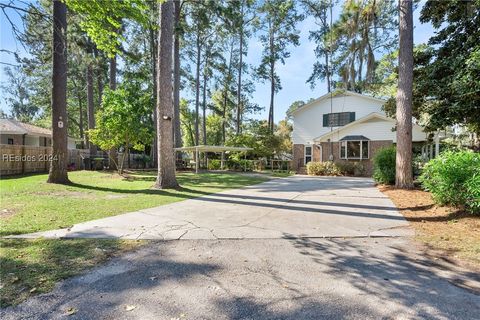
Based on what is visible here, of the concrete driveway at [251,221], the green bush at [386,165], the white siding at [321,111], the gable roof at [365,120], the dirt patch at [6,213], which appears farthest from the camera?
the white siding at [321,111]

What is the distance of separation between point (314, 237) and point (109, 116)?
1455 cm

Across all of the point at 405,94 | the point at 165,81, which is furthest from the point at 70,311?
the point at 405,94

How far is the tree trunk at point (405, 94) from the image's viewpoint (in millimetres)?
10039

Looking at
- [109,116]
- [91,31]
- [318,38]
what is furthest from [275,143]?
[91,31]

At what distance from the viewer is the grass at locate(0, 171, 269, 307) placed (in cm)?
312

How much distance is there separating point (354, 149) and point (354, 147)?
150 mm

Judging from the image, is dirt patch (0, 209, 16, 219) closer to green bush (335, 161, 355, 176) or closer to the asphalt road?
the asphalt road

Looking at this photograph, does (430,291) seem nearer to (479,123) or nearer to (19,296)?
(19,296)

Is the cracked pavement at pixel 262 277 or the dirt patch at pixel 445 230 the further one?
the dirt patch at pixel 445 230

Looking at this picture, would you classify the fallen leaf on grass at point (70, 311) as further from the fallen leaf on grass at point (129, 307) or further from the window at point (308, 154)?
the window at point (308, 154)

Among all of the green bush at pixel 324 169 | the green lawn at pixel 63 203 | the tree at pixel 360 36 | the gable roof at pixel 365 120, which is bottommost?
the green lawn at pixel 63 203

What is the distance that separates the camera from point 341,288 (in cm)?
302

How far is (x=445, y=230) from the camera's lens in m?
5.22

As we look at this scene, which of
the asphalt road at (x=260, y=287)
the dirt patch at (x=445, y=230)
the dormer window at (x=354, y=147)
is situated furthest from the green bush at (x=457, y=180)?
the dormer window at (x=354, y=147)
